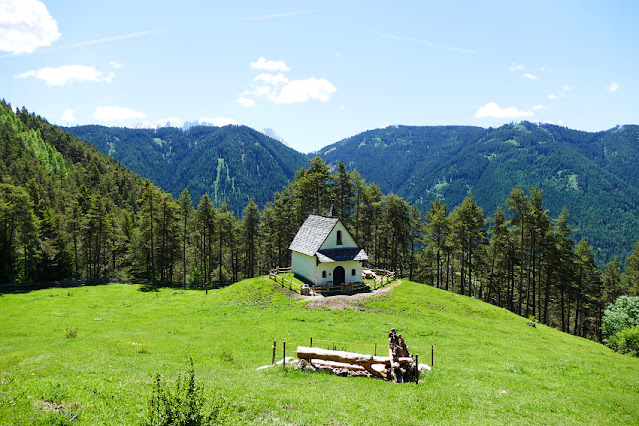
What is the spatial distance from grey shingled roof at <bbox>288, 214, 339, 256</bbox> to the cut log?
24258 mm

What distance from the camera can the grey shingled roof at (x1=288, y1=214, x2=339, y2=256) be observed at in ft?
138

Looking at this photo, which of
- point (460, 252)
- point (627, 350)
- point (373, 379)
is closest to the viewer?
point (373, 379)

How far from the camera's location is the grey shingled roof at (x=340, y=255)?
133 ft

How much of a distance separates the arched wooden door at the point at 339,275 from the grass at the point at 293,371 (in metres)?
6.84

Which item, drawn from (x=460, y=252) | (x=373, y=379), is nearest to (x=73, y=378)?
(x=373, y=379)

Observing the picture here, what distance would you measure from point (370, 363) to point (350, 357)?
3.26 ft

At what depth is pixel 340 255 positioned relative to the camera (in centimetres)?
4184

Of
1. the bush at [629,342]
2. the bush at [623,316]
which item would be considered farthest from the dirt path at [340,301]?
the bush at [623,316]

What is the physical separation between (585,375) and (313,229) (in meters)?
31.7

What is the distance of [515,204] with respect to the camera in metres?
Result: 44.8

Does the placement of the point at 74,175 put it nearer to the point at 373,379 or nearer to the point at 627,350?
the point at 373,379

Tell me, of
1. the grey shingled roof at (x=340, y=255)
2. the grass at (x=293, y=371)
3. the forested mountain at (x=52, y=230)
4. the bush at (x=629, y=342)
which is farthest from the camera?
the forested mountain at (x=52, y=230)

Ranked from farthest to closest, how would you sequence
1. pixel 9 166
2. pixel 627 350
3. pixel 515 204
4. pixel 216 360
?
pixel 9 166
pixel 515 204
pixel 627 350
pixel 216 360

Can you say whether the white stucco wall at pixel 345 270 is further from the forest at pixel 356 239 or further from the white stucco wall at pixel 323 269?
the forest at pixel 356 239
